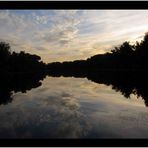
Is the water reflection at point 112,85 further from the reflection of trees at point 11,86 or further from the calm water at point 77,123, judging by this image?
the calm water at point 77,123

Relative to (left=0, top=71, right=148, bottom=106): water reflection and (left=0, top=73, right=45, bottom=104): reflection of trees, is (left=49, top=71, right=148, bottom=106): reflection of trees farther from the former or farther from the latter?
(left=0, top=73, right=45, bottom=104): reflection of trees

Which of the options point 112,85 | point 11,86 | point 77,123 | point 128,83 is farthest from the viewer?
point 128,83

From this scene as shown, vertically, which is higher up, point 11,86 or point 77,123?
point 11,86

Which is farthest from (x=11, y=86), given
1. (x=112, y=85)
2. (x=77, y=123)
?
(x=77, y=123)

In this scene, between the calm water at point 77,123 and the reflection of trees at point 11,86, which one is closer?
the calm water at point 77,123

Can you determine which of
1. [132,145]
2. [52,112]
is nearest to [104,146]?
[132,145]

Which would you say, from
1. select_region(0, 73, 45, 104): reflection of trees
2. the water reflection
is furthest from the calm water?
select_region(0, 73, 45, 104): reflection of trees

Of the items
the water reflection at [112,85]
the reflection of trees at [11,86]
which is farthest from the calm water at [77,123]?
the reflection of trees at [11,86]

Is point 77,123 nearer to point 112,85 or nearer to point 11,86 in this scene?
point 112,85

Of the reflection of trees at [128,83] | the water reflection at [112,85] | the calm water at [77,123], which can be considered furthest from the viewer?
the reflection of trees at [128,83]

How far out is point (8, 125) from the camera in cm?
446

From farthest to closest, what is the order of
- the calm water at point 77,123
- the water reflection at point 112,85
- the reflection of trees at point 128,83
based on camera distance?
1. the reflection of trees at point 128,83
2. the water reflection at point 112,85
3. the calm water at point 77,123
